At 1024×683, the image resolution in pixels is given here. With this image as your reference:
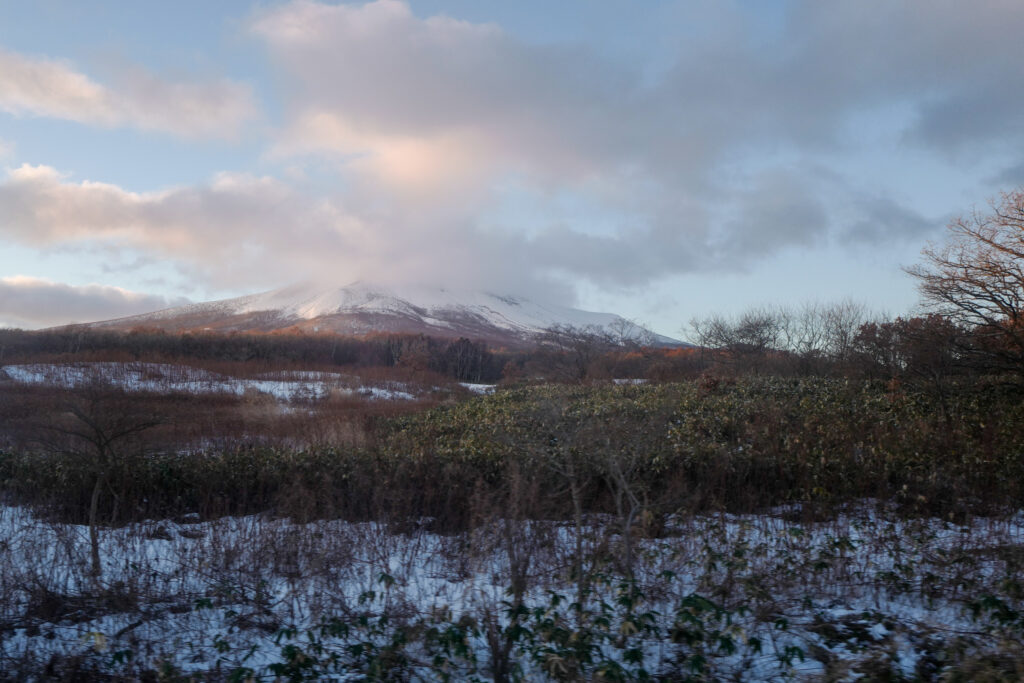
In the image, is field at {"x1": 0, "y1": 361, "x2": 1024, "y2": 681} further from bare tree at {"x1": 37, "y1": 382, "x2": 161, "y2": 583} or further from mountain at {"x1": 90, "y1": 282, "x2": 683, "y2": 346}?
mountain at {"x1": 90, "y1": 282, "x2": 683, "y2": 346}

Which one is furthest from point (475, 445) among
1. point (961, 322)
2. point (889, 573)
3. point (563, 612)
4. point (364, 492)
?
point (961, 322)

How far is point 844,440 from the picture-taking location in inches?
363

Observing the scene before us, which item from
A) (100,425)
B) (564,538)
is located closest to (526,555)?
(564,538)

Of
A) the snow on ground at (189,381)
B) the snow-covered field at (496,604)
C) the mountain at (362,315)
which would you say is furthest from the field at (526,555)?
the mountain at (362,315)

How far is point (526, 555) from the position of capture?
174 inches

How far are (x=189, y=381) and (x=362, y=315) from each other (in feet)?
327

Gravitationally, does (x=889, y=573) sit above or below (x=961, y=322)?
below

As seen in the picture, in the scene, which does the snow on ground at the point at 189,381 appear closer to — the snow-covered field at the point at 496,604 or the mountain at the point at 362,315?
the snow-covered field at the point at 496,604

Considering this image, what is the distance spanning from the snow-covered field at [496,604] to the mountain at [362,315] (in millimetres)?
96888

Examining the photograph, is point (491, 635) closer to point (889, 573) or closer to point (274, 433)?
point (889, 573)

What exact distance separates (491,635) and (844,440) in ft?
24.8

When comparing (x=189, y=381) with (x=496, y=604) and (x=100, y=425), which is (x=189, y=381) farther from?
(x=496, y=604)

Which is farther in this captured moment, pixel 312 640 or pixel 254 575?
pixel 254 575

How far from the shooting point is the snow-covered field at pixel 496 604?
144 inches
